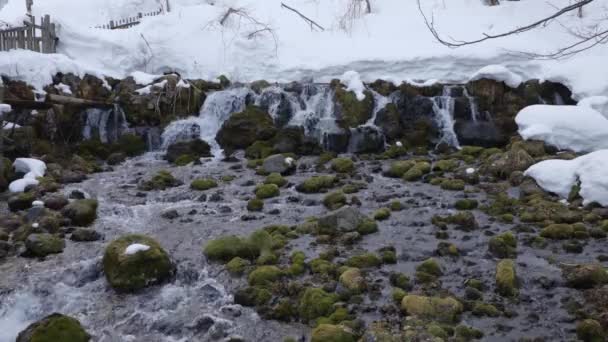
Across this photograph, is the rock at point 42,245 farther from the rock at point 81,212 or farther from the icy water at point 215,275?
the rock at point 81,212

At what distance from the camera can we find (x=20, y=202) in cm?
890

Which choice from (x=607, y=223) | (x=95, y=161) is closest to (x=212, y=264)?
(x=607, y=223)

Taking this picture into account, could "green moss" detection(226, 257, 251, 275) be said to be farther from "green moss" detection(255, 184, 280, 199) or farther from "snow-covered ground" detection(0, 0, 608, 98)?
"snow-covered ground" detection(0, 0, 608, 98)

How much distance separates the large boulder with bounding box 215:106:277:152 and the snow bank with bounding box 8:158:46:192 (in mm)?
4268

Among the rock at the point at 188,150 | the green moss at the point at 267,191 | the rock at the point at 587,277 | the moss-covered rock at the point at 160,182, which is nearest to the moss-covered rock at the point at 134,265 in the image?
the green moss at the point at 267,191

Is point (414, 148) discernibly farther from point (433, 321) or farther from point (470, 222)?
point (433, 321)

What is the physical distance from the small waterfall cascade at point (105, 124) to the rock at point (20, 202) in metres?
4.76

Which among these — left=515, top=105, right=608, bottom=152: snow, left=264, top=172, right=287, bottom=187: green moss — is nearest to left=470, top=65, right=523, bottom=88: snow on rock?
left=515, top=105, right=608, bottom=152: snow

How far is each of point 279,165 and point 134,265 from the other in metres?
5.46

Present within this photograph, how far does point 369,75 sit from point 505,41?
3.85 m

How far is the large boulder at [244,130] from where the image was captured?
45.0 ft

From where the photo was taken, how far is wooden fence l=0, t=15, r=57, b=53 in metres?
13.4

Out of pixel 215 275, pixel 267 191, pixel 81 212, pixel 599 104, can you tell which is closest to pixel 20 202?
pixel 81 212

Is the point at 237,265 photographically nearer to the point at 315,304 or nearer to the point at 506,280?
the point at 315,304
